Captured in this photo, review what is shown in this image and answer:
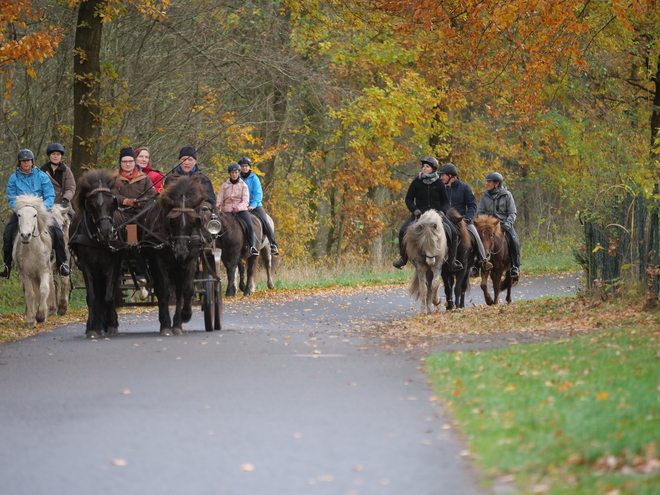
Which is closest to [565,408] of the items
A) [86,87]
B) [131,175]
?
[131,175]

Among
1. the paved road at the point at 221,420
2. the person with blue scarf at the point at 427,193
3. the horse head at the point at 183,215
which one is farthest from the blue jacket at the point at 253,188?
the paved road at the point at 221,420

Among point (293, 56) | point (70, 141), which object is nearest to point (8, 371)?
point (70, 141)

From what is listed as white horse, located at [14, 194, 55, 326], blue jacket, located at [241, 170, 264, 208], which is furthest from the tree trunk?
white horse, located at [14, 194, 55, 326]

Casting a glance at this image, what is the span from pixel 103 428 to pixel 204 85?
21764 mm

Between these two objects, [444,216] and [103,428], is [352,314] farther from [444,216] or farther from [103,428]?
[103,428]

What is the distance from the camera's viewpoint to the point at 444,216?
18812 millimetres

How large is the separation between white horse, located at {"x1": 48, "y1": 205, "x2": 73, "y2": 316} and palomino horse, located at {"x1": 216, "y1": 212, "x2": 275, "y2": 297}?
11.0 ft

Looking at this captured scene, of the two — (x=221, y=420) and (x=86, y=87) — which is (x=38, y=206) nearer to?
(x=86, y=87)

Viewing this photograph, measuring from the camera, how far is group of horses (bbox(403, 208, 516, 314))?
59.8 ft

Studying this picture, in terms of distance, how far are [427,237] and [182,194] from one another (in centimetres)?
532

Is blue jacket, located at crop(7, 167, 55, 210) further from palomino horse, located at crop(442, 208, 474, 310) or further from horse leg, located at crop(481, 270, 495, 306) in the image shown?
horse leg, located at crop(481, 270, 495, 306)

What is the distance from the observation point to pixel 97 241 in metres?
14.3

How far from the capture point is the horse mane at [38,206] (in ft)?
54.9

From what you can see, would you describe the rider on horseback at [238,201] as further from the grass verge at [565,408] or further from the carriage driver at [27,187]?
the grass verge at [565,408]
